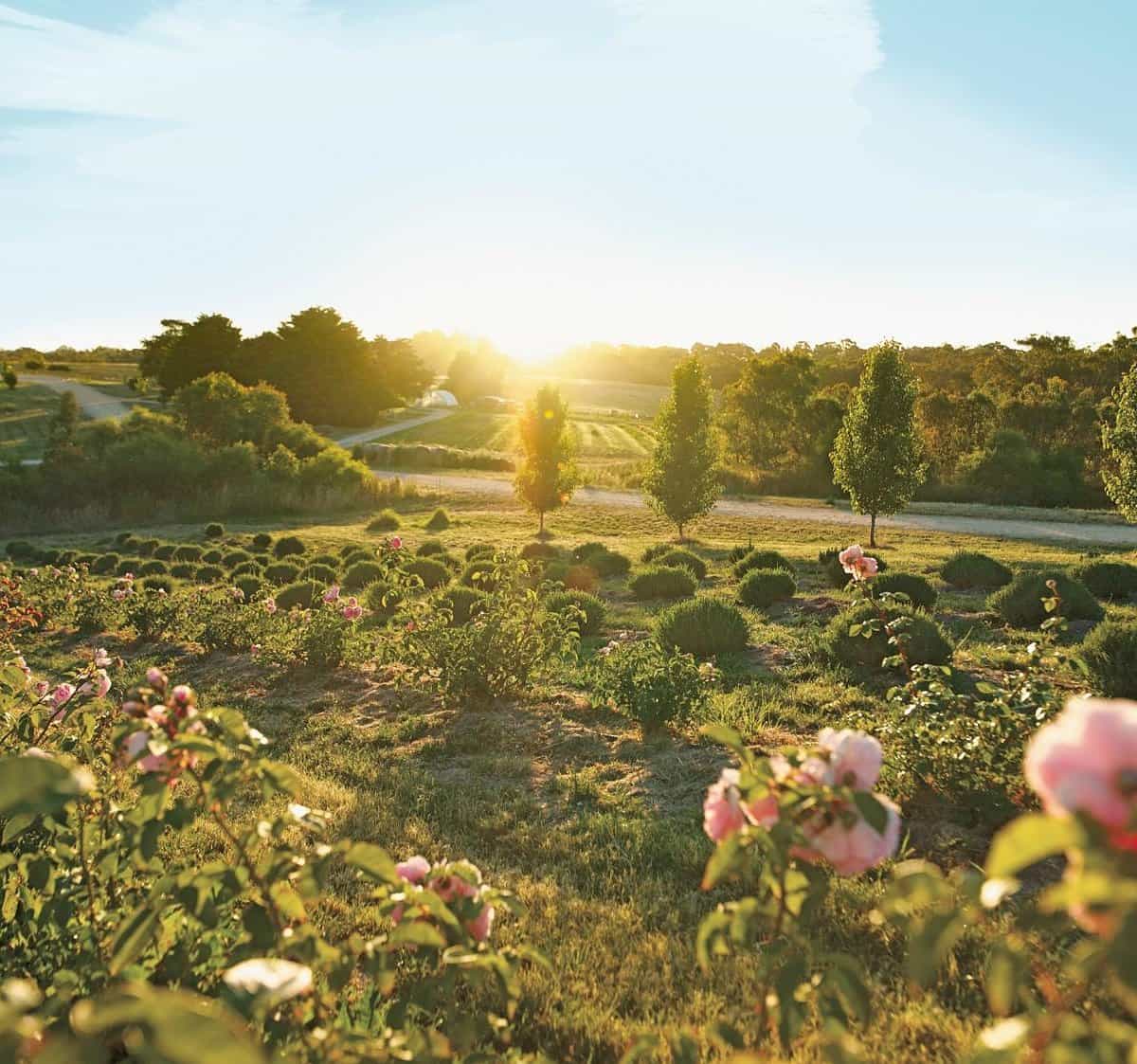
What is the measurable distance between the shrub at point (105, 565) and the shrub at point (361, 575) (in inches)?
198

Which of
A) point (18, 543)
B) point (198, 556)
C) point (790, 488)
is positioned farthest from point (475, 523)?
point (790, 488)

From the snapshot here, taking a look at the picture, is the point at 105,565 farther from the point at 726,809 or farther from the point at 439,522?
the point at 726,809

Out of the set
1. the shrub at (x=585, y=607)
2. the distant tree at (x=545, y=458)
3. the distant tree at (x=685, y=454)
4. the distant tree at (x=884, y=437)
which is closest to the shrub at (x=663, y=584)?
the shrub at (x=585, y=607)

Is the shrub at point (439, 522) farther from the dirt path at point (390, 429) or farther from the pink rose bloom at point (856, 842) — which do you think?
the dirt path at point (390, 429)

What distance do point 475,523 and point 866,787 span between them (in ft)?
77.9

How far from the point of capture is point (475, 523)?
2503cm

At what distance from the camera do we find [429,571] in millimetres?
13297

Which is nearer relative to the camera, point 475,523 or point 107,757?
point 107,757

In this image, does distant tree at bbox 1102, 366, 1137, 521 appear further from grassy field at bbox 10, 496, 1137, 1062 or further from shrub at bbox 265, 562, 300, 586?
shrub at bbox 265, 562, 300, 586

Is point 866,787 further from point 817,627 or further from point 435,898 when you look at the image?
point 817,627

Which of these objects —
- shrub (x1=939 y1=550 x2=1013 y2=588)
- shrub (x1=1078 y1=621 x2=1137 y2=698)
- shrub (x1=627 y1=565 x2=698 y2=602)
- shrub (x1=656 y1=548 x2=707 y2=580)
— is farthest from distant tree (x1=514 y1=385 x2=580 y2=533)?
shrub (x1=1078 y1=621 x2=1137 y2=698)

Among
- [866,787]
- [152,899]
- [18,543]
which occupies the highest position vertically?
[866,787]

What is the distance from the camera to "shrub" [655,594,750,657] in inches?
319

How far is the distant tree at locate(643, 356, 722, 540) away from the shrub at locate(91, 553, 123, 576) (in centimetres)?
1212
